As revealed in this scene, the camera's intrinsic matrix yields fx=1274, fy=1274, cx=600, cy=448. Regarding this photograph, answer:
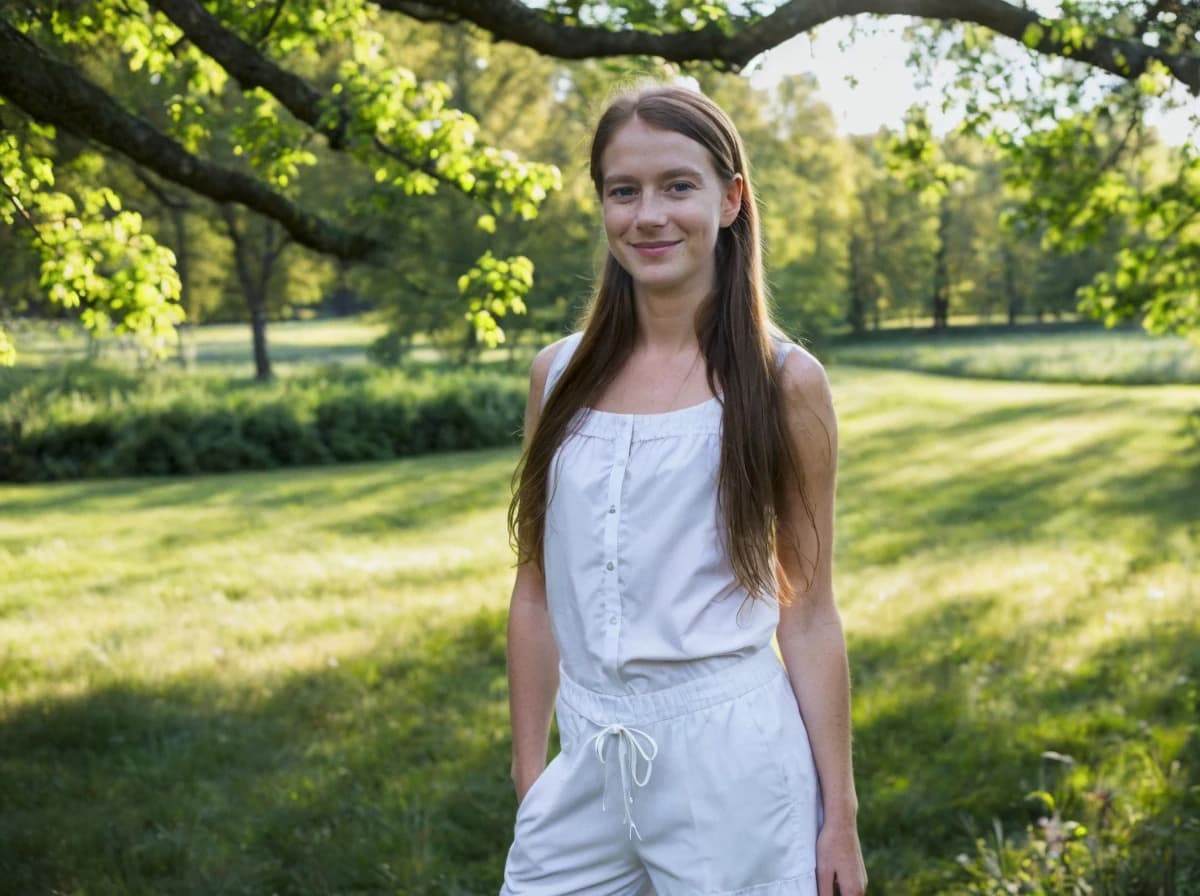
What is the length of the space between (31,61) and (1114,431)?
2078cm

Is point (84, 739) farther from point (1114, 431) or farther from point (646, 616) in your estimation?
point (1114, 431)

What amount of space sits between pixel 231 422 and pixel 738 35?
661 inches

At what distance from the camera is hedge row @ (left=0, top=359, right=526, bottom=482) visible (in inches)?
772

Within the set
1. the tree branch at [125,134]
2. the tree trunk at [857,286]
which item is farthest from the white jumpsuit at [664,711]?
the tree trunk at [857,286]

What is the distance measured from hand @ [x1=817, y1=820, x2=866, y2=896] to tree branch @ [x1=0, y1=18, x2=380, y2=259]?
4.31 metres

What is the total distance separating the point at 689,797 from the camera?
2.14 meters

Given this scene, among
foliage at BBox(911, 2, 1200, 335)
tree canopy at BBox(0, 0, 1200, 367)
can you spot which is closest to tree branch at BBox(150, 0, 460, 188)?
tree canopy at BBox(0, 0, 1200, 367)

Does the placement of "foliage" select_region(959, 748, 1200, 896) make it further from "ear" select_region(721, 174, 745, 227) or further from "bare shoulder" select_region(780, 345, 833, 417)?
"ear" select_region(721, 174, 745, 227)

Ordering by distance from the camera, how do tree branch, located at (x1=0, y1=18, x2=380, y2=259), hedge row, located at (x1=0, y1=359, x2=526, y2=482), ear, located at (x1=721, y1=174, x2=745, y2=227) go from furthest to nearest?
hedge row, located at (x1=0, y1=359, x2=526, y2=482) < tree branch, located at (x1=0, y1=18, x2=380, y2=259) < ear, located at (x1=721, y1=174, x2=745, y2=227)

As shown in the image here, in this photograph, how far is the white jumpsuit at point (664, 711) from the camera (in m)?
2.14

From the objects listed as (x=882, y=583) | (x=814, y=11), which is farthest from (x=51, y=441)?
(x=814, y=11)

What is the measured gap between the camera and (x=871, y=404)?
30.0m

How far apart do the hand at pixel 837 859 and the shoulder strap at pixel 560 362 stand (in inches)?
37.4

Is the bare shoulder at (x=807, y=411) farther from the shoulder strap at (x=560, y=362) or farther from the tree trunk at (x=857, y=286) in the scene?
the tree trunk at (x=857, y=286)
